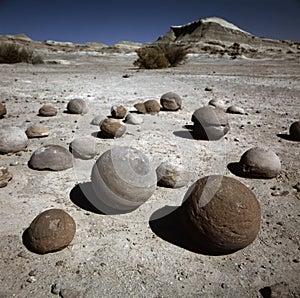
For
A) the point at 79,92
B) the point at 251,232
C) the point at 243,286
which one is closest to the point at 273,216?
the point at 251,232

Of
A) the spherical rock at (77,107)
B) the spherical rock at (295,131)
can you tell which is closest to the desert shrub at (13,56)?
the spherical rock at (77,107)

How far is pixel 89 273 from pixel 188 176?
214cm

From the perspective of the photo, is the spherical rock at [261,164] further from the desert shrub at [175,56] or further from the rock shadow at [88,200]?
the desert shrub at [175,56]

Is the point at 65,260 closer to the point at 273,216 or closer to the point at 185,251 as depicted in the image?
the point at 185,251

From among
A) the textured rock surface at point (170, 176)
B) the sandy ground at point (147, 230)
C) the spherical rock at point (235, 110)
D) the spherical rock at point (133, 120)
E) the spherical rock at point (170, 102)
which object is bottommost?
the sandy ground at point (147, 230)

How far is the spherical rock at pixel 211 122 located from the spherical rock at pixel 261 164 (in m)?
1.42

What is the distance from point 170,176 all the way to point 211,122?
7.08 feet

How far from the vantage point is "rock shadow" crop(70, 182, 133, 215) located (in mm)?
3465

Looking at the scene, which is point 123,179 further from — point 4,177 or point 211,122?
point 211,122

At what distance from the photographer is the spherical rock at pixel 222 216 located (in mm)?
2645

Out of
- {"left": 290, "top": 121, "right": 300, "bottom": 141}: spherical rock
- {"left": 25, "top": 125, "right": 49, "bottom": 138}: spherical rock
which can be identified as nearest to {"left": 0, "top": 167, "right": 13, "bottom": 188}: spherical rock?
{"left": 25, "top": 125, "right": 49, "bottom": 138}: spherical rock

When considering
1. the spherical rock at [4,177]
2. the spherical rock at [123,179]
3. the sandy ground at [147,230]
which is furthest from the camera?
the spherical rock at [4,177]

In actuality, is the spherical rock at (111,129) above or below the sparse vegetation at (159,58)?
below

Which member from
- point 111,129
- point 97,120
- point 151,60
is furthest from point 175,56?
point 111,129
